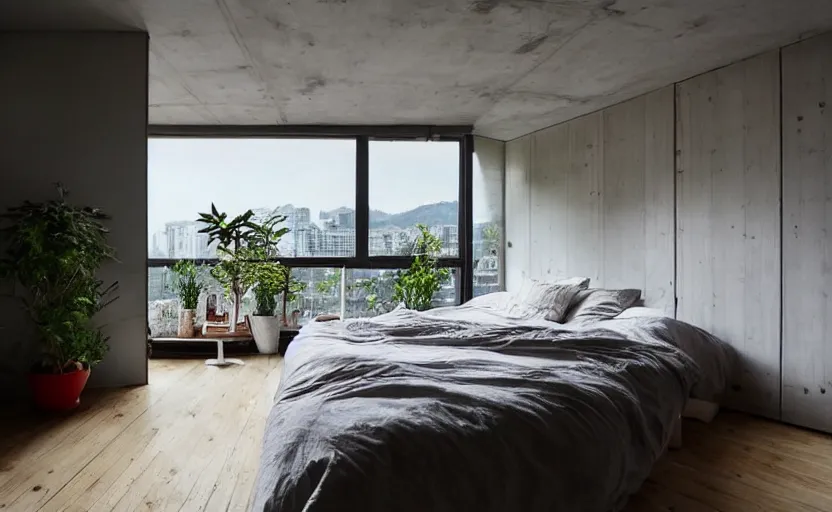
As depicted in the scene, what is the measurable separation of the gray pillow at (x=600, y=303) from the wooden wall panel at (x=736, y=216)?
1.14ft

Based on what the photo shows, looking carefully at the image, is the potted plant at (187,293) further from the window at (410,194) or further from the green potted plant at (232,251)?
the window at (410,194)

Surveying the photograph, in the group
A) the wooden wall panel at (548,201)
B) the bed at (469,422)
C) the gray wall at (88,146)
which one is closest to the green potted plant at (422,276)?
the wooden wall panel at (548,201)

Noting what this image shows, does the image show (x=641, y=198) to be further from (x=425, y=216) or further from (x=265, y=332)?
(x=265, y=332)

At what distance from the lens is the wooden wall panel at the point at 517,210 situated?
207 inches

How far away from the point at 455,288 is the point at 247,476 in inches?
137

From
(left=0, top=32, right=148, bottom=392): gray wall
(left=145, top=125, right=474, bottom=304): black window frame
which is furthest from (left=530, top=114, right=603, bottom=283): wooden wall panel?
(left=0, top=32, right=148, bottom=392): gray wall

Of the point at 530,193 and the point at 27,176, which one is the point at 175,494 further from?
the point at 530,193

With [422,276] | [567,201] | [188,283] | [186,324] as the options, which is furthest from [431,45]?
[186,324]

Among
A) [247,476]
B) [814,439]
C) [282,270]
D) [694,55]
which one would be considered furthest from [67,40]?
[814,439]

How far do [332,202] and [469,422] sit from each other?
413 centimetres

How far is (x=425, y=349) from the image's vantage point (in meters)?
2.39

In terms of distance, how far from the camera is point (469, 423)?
152 cm

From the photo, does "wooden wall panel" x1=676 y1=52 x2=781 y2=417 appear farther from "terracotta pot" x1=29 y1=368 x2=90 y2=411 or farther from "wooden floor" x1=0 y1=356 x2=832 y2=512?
"terracotta pot" x1=29 y1=368 x2=90 y2=411

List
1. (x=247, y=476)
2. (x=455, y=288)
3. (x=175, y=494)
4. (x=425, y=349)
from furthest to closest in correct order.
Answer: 1. (x=455, y=288)
2. (x=425, y=349)
3. (x=247, y=476)
4. (x=175, y=494)
